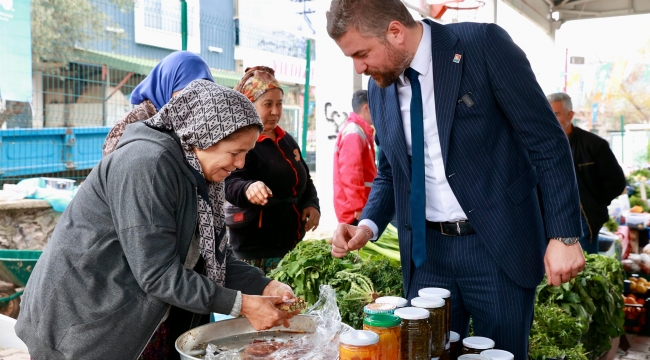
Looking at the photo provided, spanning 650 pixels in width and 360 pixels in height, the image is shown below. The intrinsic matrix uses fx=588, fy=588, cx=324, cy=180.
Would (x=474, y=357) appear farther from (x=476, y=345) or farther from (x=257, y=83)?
(x=257, y=83)

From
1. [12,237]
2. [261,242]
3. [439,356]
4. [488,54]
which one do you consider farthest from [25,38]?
[439,356]

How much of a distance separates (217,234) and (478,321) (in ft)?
3.11

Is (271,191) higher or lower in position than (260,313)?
higher

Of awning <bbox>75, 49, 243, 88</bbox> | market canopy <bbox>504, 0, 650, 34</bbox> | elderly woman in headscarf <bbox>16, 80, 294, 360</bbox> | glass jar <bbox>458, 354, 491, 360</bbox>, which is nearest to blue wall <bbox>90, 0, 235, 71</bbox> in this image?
awning <bbox>75, 49, 243, 88</bbox>

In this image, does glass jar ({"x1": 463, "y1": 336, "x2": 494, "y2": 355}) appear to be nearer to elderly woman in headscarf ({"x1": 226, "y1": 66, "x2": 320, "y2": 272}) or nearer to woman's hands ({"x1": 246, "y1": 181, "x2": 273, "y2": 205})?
woman's hands ({"x1": 246, "y1": 181, "x2": 273, "y2": 205})

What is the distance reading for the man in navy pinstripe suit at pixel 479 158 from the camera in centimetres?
190

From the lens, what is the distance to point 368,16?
192cm

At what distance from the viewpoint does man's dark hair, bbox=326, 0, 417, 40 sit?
192 cm

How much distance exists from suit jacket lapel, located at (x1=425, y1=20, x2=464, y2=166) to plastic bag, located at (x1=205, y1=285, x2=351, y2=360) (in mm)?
623

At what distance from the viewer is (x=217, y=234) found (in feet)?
6.40

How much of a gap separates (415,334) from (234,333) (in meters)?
0.64

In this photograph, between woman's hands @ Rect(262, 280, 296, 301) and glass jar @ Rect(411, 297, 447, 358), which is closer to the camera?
glass jar @ Rect(411, 297, 447, 358)

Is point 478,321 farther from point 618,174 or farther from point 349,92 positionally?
point 349,92

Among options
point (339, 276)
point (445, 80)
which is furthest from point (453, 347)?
point (339, 276)
